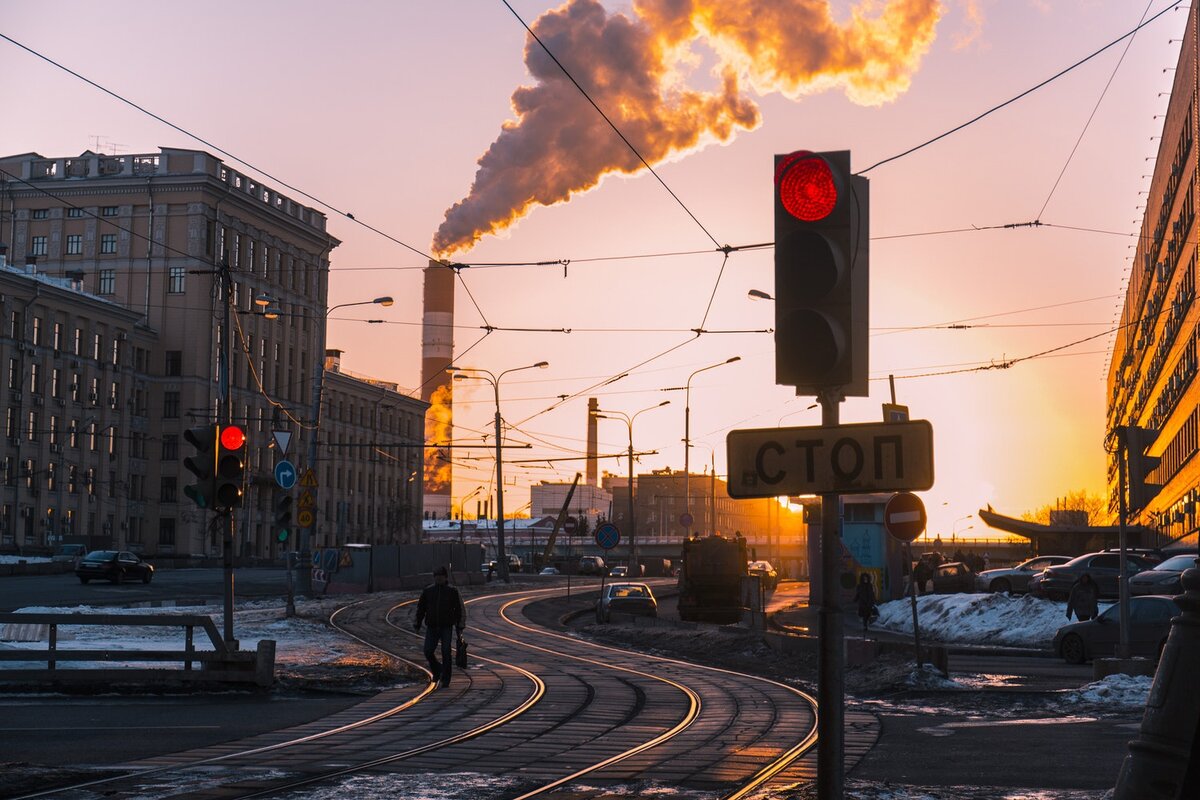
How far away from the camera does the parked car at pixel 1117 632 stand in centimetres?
2453

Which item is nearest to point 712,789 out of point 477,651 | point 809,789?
point 809,789

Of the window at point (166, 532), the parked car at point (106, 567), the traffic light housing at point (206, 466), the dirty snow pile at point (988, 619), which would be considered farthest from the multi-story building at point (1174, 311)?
the window at point (166, 532)

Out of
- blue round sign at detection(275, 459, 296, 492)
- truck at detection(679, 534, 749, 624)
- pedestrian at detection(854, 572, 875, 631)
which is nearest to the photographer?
blue round sign at detection(275, 459, 296, 492)

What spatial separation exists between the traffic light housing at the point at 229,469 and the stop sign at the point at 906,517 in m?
8.21

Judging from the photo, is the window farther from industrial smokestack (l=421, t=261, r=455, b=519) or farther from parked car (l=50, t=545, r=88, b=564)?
parked car (l=50, t=545, r=88, b=564)

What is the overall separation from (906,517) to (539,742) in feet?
24.4

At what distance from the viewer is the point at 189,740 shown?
13164mm

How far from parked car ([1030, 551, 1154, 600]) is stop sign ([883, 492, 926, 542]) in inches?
842

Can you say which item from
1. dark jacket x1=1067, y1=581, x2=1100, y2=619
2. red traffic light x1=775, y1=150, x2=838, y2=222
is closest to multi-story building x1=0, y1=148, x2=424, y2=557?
dark jacket x1=1067, y1=581, x2=1100, y2=619

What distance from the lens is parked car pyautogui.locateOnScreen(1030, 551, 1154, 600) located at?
3894cm

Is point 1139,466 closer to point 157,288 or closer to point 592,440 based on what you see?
point 157,288

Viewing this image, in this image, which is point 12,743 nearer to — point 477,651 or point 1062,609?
point 477,651

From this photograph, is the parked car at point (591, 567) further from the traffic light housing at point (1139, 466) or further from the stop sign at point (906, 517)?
the traffic light housing at point (1139, 466)

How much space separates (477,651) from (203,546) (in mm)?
73444
